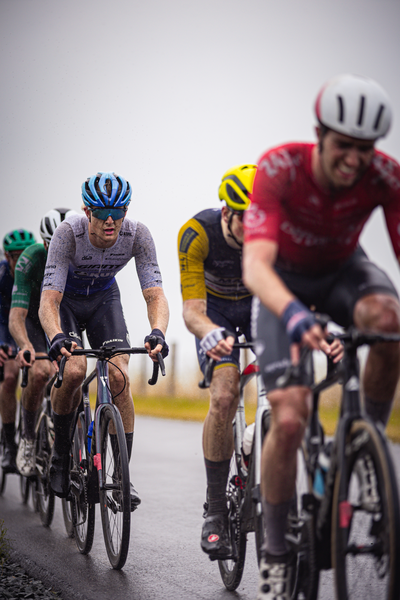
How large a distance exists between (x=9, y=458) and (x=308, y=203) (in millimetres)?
5414

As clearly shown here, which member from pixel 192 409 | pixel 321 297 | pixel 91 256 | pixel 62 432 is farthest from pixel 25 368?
pixel 192 409

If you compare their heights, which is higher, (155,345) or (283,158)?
(283,158)

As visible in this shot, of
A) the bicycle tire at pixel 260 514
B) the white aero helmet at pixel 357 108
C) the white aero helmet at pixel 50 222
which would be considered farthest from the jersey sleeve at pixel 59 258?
the white aero helmet at pixel 357 108

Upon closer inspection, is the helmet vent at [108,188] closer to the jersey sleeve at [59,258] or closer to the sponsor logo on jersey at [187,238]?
the jersey sleeve at [59,258]

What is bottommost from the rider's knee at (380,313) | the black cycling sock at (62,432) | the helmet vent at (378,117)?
the black cycling sock at (62,432)

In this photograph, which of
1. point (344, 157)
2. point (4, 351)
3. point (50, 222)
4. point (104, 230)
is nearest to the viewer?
point (344, 157)

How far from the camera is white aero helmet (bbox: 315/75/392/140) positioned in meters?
2.68

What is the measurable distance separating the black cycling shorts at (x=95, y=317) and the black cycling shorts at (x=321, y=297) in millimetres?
2414

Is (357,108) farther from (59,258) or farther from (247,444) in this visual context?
(59,258)

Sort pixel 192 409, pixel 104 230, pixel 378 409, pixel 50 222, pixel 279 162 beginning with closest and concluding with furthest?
pixel 279 162
pixel 378 409
pixel 104 230
pixel 50 222
pixel 192 409

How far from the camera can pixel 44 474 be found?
6.04m

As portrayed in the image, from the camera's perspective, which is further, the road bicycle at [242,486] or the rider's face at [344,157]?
the road bicycle at [242,486]

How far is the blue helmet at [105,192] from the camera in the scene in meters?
4.99

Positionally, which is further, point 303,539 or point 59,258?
point 59,258
